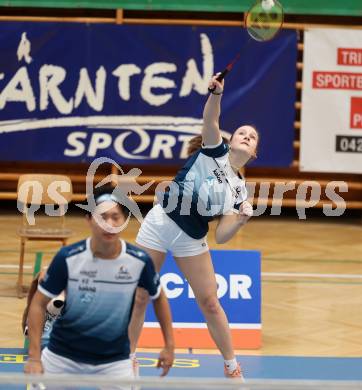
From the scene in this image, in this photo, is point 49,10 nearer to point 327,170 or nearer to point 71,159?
point 71,159

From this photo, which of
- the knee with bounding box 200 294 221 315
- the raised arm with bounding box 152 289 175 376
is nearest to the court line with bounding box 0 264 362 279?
the knee with bounding box 200 294 221 315

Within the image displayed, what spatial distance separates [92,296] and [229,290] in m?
3.27

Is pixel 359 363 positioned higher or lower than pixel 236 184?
lower

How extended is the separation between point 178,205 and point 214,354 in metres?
1.60

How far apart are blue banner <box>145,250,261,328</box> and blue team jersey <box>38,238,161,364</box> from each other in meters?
3.01

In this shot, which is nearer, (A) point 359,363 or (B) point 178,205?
(B) point 178,205

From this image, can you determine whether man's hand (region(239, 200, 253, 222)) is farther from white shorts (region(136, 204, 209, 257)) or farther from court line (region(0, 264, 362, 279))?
court line (region(0, 264, 362, 279))

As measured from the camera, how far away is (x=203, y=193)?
6.17 metres

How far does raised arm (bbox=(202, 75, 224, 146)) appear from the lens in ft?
19.1

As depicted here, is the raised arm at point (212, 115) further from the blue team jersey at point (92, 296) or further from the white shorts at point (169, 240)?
the blue team jersey at point (92, 296)

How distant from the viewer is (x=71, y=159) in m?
12.3

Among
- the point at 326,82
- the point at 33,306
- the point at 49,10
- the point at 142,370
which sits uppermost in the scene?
the point at 49,10

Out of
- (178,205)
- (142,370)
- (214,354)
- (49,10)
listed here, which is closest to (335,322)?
(214,354)

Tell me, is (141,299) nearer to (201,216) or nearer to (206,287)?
(206,287)
